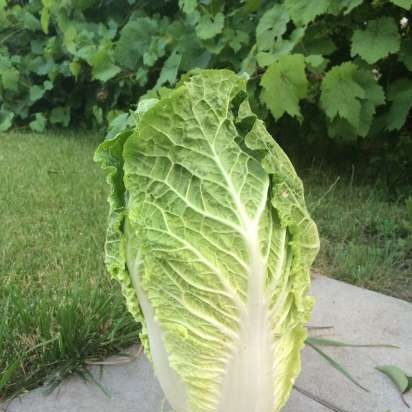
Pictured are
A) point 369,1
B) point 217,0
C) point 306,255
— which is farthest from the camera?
point 217,0

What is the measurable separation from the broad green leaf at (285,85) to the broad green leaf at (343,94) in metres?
0.14

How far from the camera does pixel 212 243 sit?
4.36ft

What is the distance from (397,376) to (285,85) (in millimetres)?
1850

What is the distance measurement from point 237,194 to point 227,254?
0.47ft

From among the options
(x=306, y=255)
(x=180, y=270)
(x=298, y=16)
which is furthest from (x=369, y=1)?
(x=180, y=270)

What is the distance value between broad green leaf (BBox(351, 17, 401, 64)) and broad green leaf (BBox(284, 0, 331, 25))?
267mm

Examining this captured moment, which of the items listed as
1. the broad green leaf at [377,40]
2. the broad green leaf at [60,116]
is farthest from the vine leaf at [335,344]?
the broad green leaf at [60,116]

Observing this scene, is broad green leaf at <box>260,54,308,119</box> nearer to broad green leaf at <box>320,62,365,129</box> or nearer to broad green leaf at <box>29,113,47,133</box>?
broad green leaf at <box>320,62,365,129</box>

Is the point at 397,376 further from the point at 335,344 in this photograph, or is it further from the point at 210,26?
the point at 210,26

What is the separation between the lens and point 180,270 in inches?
52.4

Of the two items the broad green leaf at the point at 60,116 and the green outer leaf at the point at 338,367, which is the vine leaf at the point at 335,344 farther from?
the broad green leaf at the point at 60,116

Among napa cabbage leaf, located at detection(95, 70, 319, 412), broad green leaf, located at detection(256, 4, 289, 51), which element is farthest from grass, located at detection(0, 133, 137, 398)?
broad green leaf, located at detection(256, 4, 289, 51)

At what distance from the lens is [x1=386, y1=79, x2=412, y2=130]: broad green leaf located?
10.7ft

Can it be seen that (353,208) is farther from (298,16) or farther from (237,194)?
(237,194)
